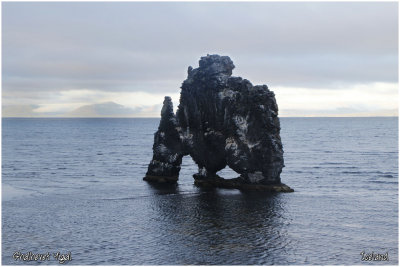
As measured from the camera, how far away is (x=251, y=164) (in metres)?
84.6

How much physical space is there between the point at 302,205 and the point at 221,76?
31876mm

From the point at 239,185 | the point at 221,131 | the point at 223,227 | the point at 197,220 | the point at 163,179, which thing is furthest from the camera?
the point at 163,179

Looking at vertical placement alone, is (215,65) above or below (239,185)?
above

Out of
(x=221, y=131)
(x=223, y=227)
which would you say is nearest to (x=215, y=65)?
(x=221, y=131)

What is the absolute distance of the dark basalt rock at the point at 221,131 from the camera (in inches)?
3319

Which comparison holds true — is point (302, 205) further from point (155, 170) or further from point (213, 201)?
point (155, 170)

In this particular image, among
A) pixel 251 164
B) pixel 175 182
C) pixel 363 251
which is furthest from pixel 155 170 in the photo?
pixel 363 251

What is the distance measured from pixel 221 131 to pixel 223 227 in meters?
34.4

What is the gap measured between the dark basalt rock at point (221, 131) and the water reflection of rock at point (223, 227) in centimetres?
682

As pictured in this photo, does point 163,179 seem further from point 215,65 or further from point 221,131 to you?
point 215,65

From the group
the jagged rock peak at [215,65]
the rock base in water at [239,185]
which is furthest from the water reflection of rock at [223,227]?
the jagged rock peak at [215,65]

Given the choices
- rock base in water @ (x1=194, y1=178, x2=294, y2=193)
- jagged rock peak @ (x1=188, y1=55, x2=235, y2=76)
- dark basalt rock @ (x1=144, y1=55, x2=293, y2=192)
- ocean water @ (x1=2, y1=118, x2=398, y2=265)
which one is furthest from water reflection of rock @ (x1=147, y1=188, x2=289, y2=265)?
jagged rock peak @ (x1=188, y1=55, x2=235, y2=76)

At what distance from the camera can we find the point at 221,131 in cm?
9044

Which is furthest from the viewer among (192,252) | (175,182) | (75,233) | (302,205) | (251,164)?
(175,182)
